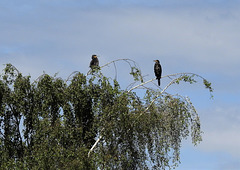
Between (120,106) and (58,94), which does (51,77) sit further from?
(120,106)

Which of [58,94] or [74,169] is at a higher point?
[58,94]

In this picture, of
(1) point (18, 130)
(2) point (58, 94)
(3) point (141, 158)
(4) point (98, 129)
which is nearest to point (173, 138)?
(3) point (141, 158)

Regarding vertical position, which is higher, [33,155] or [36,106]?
[36,106]

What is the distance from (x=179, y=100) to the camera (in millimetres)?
22406

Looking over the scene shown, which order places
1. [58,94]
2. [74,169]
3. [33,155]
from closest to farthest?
[74,169] < [33,155] < [58,94]

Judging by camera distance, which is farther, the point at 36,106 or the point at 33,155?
the point at 36,106

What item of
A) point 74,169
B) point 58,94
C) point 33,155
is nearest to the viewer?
point 74,169

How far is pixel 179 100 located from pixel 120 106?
7.38ft

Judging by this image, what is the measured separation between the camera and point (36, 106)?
24.3 m

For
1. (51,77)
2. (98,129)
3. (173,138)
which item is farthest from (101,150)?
(51,77)

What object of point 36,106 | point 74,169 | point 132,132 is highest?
point 36,106

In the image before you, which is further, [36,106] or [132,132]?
[36,106]

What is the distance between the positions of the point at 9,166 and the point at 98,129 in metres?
3.62

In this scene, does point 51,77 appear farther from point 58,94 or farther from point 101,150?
point 101,150
